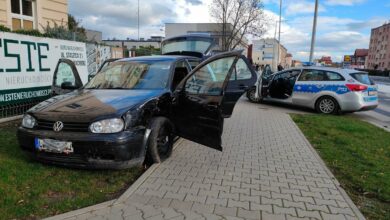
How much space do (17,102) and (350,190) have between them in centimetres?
702

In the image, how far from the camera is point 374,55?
114 m

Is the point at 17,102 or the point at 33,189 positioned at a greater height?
the point at 17,102

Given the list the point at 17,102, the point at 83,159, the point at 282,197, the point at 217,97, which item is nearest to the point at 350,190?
the point at 282,197

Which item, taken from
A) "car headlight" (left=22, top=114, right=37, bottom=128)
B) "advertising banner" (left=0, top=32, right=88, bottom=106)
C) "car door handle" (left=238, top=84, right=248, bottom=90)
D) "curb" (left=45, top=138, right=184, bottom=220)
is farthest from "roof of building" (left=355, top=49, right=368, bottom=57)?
"car headlight" (left=22, top=114, right=37, bottom=128)

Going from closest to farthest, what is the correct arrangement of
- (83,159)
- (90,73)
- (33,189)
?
(33,189) → (83,159) → (90,73)

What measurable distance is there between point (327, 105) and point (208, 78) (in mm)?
7442

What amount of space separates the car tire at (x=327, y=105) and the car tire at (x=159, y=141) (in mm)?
7750

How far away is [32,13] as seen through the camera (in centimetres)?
1178

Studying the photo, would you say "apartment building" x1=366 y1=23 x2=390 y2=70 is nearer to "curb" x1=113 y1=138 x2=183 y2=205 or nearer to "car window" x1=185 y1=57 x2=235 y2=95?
"car window" x1=185 y1=57 x2=235 y2=95

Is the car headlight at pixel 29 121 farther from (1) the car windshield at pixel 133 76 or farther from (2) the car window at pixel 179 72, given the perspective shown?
(2) the car window at pixel 179 72

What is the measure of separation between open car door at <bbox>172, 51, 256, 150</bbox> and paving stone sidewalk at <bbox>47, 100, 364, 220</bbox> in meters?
0.52

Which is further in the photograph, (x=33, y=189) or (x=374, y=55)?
(x=374, y=55)

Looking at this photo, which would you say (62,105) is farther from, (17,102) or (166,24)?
(166,24)

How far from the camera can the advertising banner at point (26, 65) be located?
286 inches
